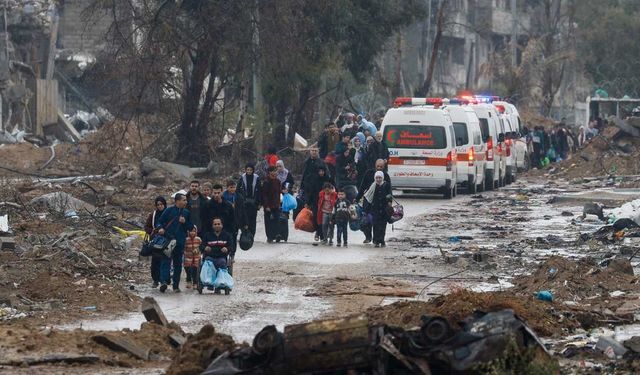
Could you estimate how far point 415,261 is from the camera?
21.2 m

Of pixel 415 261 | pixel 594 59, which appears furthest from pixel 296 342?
pixel 594 59

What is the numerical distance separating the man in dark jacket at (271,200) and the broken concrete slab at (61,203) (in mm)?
3940

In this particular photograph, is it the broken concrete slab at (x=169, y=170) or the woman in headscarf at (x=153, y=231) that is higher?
the woman in headscarf at (x=153, y=231)

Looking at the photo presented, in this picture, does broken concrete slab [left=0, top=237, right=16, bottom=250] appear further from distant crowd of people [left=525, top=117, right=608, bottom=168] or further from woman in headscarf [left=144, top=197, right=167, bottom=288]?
distant crowd of people [left=525, top=117, right=608, bottom=168]

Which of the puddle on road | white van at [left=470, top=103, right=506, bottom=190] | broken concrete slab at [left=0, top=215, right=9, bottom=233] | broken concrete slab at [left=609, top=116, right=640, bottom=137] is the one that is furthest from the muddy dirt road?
broken concrete slab at [left=609, top=116, right=640, bottom=137]

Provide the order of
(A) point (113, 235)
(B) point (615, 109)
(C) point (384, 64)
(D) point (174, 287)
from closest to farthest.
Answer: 1. (D) point (174, 287)
2. (A) point (113, 235)
3. (B) point (615, 109)
4. (C) point (384, 64)

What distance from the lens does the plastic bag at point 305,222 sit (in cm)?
2345

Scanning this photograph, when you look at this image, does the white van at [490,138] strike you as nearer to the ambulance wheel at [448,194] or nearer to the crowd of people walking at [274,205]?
the ambulance wheel at [448,194]

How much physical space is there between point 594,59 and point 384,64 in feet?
38.2

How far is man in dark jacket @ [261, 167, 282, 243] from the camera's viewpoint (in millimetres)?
23188

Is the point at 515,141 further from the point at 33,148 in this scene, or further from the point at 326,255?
the point at 326,255

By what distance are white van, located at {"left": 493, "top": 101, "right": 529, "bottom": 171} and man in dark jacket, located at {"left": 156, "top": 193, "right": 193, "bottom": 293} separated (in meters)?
27.1

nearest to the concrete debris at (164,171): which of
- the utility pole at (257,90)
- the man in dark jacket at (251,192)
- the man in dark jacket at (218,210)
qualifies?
the utility pole at (257,90)

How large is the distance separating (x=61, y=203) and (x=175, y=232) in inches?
349
